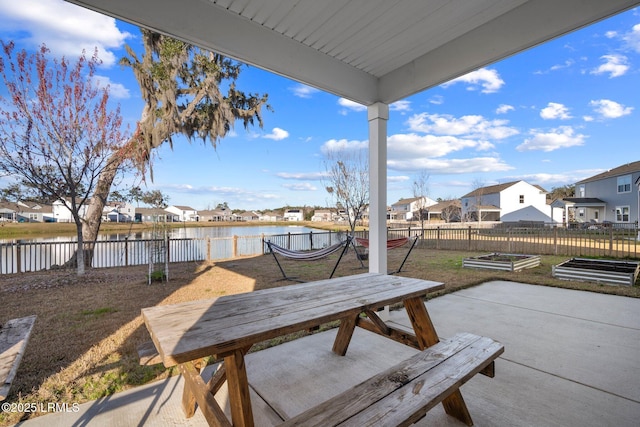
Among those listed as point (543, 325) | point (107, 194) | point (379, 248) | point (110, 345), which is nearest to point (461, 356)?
point (379, 248)

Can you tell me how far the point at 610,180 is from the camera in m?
17.8

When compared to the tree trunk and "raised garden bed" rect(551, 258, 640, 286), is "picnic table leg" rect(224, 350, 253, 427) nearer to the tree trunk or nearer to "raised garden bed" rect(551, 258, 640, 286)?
"raised garden bed" rect(551, 258, 640, 286)

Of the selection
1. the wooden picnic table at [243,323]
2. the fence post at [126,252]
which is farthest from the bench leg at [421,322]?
the fence post at [126,252]

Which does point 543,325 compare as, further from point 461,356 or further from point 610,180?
point 610,180

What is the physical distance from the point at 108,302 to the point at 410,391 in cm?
433

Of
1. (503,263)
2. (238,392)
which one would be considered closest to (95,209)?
(238,392)

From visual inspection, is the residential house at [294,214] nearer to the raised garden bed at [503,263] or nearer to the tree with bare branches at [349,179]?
the tree with bare branches at [349,179]

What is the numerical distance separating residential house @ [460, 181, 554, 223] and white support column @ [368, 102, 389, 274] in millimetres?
24847

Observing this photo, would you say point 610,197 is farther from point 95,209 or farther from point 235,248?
point 95,209

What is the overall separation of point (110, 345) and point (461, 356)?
279 centimetres

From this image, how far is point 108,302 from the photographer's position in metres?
3.92

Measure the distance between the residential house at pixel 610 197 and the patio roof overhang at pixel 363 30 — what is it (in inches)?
733

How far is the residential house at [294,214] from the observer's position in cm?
3518

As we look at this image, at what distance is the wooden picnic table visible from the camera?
41.6 inches
